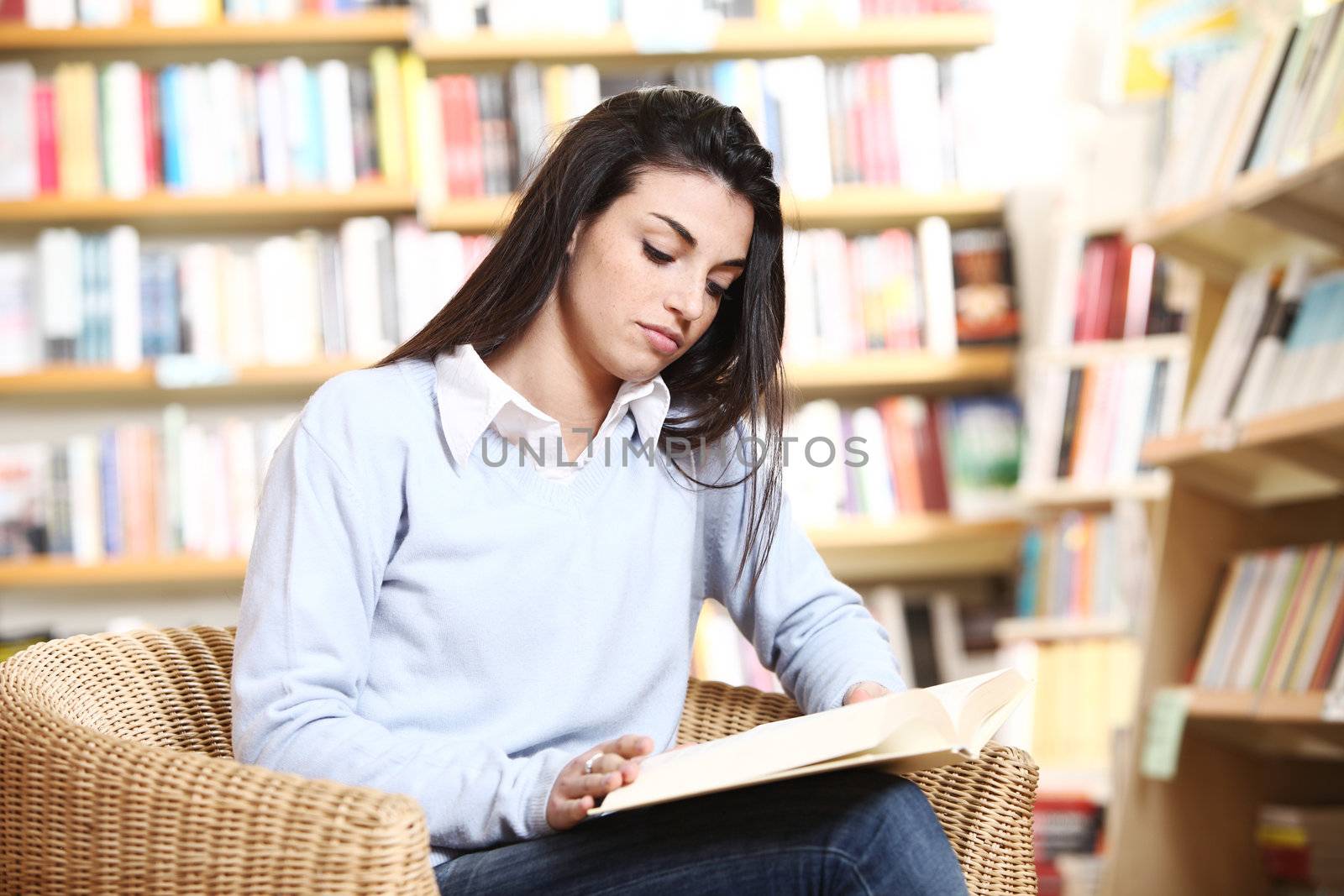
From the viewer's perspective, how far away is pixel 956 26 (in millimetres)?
2914

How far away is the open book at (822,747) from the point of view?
0.88 meters

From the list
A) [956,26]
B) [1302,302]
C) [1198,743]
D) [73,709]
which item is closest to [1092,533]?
[1198,743]

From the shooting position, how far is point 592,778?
0.94 m

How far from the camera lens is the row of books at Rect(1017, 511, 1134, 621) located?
8.59 feet

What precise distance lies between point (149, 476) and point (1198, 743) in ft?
6.68

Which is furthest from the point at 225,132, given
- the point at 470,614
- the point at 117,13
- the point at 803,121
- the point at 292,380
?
the point at 470,614

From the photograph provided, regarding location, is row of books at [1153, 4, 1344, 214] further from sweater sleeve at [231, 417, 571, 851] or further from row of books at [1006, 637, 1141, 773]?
sweater sleeve at [231, 417, 571, 851]

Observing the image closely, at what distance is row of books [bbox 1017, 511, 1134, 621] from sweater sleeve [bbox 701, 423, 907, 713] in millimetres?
1415

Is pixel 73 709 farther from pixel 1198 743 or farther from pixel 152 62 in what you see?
pixel 152 62

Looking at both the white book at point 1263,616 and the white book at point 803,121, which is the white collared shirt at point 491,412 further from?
the white book at point 803,121

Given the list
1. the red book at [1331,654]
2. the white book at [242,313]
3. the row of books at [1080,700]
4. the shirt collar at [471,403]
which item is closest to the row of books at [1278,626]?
the red book at [1331,654]

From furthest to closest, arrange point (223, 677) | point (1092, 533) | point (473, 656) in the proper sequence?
point (1092, 533) → point (223, 677) → point (473, 656)

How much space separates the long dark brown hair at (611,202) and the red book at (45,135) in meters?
1.88

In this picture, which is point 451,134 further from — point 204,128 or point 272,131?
point 204,128
